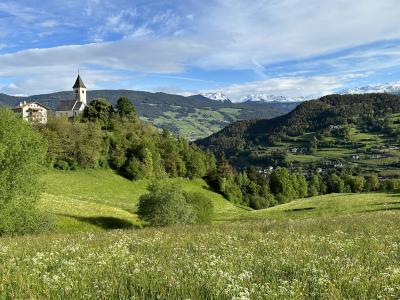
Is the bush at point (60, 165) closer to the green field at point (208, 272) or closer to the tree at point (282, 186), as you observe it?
the tree at point (282, 186)

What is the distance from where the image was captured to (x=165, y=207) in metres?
49.6

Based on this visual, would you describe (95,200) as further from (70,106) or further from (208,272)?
(70,106)

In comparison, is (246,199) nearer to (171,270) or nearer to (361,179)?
(361,179)

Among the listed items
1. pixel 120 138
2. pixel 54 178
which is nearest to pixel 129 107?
pixel 120 138

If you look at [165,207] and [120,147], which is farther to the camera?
[120,147]

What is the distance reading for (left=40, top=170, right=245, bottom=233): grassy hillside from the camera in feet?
170

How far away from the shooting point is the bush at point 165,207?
163ft

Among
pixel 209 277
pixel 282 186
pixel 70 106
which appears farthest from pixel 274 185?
pixel 209 277

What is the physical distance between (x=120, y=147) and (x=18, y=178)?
260 ft

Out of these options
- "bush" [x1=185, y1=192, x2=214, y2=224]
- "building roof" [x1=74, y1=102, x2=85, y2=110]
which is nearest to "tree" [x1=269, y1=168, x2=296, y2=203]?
"building roof" [x1=74, y1=102, x2=85, y2=110]

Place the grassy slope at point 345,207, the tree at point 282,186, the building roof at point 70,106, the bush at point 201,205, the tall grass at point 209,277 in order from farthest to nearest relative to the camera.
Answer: the building roof at point 70,106 → the tree at point 282,186 → the bush at point 201,205 → the grassy slope at point 345,207 → the tall grass at point 209,277

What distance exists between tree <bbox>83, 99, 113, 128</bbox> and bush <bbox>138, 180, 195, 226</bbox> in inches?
3195

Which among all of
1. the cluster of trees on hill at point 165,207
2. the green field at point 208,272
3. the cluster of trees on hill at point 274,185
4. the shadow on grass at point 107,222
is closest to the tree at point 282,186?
the cluster of trees on hill at point 274,185

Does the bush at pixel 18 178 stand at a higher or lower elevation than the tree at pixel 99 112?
lower
